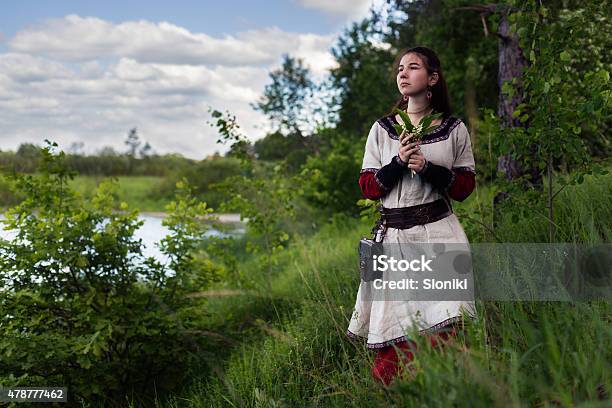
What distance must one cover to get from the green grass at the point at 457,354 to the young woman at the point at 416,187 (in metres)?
0.13

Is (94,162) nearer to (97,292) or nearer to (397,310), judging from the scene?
(97,292)

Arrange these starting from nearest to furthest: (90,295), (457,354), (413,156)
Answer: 1. (457,354)
2. (413,156)
3. (90,295)

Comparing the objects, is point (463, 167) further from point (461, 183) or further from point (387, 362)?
point (387, 362)

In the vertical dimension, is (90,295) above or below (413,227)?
below

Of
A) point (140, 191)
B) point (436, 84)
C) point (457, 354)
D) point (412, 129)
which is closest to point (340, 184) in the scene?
point (436, 84)

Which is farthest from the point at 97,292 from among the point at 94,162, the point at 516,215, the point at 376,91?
the point at 94,162

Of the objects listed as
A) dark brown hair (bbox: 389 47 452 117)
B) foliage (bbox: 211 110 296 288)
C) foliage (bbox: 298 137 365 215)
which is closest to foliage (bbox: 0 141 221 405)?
foliage (bbox: 211 110 296 288)

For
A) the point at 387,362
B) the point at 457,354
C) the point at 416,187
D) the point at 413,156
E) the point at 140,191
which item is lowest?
the point at 387,362

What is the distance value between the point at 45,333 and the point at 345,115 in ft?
51.1

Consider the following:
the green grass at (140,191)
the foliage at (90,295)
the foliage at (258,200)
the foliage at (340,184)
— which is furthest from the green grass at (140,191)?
the foliage at (90,295)

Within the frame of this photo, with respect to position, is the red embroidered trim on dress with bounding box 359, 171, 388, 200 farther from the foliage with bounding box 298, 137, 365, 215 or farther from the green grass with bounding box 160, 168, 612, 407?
the foliage with bounding box 298, 137, 365, 215

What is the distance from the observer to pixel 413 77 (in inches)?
132

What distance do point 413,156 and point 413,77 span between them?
20.9 inches

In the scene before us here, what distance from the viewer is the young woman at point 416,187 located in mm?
3072
